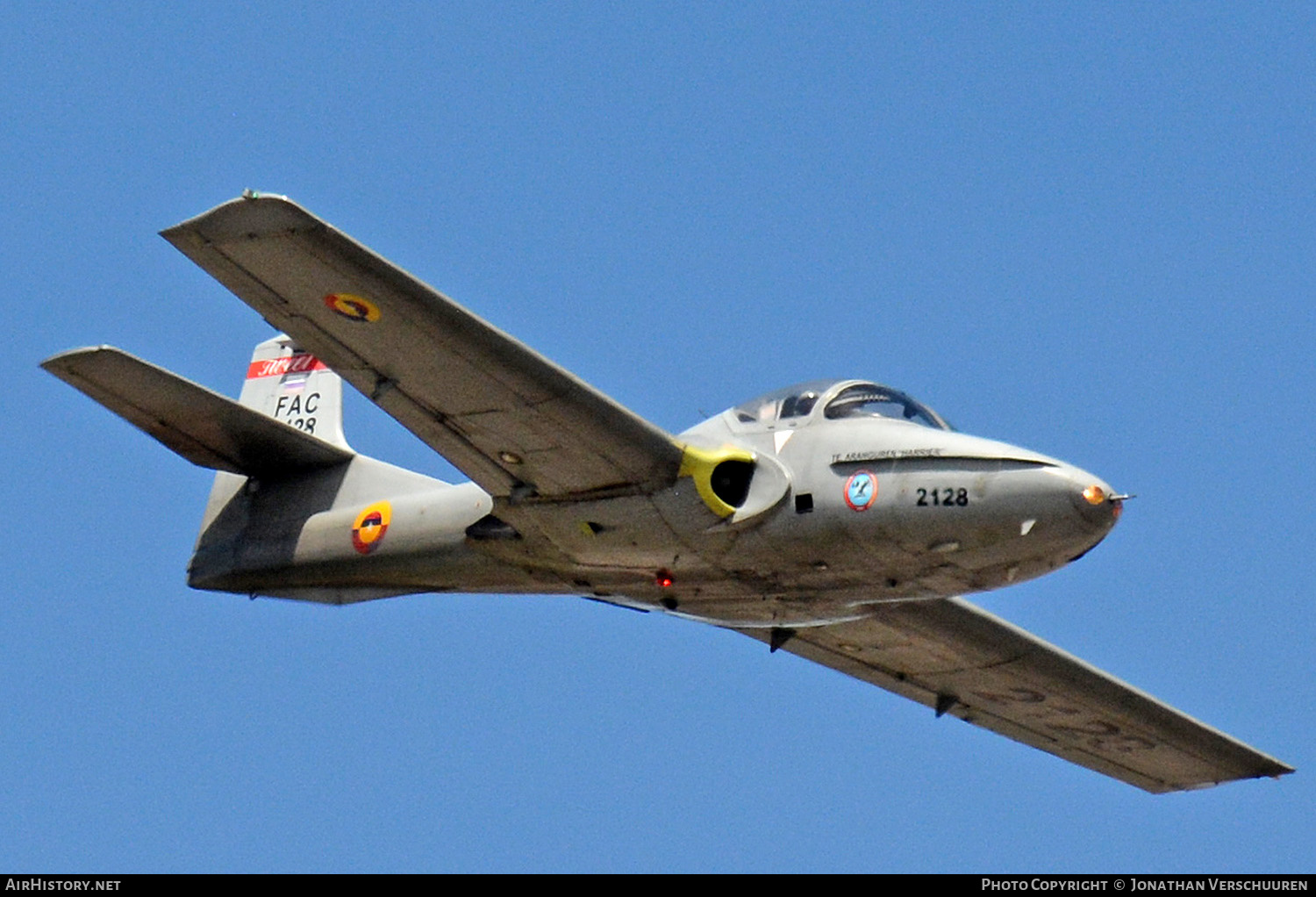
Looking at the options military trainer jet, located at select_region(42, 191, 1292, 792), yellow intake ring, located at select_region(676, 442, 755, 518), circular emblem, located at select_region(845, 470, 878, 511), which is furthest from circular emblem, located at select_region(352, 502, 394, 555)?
circular emblem, located at select_region(845, 470, 878, 511)

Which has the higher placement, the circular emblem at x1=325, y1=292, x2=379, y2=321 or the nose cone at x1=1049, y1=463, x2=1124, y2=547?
the circular emblem at x1=325, y1=292, x2=379, y2=321

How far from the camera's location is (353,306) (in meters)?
23.1

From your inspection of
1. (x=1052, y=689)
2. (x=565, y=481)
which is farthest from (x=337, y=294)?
(x=1052, y=689)

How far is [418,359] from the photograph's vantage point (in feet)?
78.1

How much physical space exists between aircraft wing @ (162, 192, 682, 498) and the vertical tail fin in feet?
17.7

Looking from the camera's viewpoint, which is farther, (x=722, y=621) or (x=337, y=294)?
(x=722, y=621)

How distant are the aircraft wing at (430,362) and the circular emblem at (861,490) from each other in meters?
2.02

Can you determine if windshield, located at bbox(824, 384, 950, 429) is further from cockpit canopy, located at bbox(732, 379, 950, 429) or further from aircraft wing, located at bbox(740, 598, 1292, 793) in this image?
aircraft wing, located at bbox(740, 598, 1292, 793)

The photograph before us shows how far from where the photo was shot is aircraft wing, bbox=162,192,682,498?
22.4 metres
